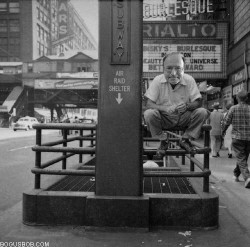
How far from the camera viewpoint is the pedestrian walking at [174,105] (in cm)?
395

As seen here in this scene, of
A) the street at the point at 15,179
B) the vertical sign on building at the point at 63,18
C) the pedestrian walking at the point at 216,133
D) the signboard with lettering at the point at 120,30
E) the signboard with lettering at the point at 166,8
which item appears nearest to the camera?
the signboard with lettering at the point at 120,30

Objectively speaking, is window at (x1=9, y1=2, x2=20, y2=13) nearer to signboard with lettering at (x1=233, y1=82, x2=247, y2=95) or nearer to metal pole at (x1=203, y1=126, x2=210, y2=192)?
signboard with lettering at (x1=233, y1=82, x2=247, y2=95)

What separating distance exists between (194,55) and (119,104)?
13603 millimetres

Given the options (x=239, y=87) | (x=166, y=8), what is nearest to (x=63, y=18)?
(x=166, y=8)

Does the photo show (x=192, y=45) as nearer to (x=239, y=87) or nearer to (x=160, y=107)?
→ (x=239, y=87)

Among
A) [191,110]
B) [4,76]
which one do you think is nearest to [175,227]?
[191,110]

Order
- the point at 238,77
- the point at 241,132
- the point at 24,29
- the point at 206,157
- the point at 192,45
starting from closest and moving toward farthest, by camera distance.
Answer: the point at 206,157 → the point at 241,132 → the point at 238,77 → the point at 192,45 → the point at 24,29

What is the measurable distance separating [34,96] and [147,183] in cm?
4785

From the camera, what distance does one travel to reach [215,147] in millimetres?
12648

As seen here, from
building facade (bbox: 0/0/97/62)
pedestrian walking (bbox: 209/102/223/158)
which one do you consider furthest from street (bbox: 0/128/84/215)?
building facade (bbox: 0/0/97/62)

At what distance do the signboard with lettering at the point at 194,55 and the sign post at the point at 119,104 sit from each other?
13003mm

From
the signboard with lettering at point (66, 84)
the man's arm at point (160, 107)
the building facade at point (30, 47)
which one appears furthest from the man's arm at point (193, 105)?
the building facade at point (30, 47)

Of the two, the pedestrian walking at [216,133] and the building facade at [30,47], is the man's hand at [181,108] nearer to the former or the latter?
the pedestrian walking at [216,133]

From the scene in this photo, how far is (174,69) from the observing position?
13.3 ft
